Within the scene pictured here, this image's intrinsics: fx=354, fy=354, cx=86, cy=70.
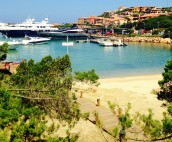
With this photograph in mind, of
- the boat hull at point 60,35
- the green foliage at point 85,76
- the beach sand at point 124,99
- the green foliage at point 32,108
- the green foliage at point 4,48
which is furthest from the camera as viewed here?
the boat hull at point 60,35

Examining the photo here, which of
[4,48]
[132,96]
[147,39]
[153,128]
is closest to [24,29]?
[147,39]

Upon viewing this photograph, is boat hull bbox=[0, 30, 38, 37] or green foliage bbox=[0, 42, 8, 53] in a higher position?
green foliage bbox=[0, 42, 8, 53]

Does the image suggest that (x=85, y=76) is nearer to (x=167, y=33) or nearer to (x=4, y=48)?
(x=4, y=48)

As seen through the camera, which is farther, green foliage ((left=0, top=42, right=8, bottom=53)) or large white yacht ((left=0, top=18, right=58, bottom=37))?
large white yacht ((left=0, top=18, right=58, bottom=37))

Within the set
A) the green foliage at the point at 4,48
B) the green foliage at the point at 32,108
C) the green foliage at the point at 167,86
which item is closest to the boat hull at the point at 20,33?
the green foliage at the point at 167,86

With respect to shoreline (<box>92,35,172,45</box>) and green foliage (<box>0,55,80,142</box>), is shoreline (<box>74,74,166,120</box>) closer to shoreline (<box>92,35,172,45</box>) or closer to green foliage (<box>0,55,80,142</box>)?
green foliage (<box>0,55,80,142</box>)

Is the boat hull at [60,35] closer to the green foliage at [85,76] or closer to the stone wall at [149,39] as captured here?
the stone wall at [149,39]

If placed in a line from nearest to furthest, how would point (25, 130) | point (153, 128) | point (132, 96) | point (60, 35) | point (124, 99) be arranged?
point (153, 128)
point (25, 130)
point (124, 99)
point (132, 96)
point (60, 35)

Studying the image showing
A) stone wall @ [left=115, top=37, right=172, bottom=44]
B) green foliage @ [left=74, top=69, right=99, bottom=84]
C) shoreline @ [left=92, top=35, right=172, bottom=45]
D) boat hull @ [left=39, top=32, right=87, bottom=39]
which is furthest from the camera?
boat hull @ [left=39, top=32, right=87, bottom=39]

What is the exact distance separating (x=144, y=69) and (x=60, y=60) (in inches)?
1052

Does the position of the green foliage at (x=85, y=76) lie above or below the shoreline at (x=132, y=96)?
above

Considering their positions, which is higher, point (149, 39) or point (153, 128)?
point (153, 128)

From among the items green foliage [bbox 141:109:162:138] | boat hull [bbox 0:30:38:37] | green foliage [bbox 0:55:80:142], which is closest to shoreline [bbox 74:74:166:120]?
green foliage [bbox 0:55:80:142]

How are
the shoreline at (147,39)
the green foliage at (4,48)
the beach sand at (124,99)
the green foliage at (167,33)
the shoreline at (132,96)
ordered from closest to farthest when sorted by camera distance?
1. the green foliage at (4,48)
2. the beach sand at (124,99)
3. the shoreline at (132,96)
4. the shoreline at (147,39)
5. the green foliage at (167,33)
